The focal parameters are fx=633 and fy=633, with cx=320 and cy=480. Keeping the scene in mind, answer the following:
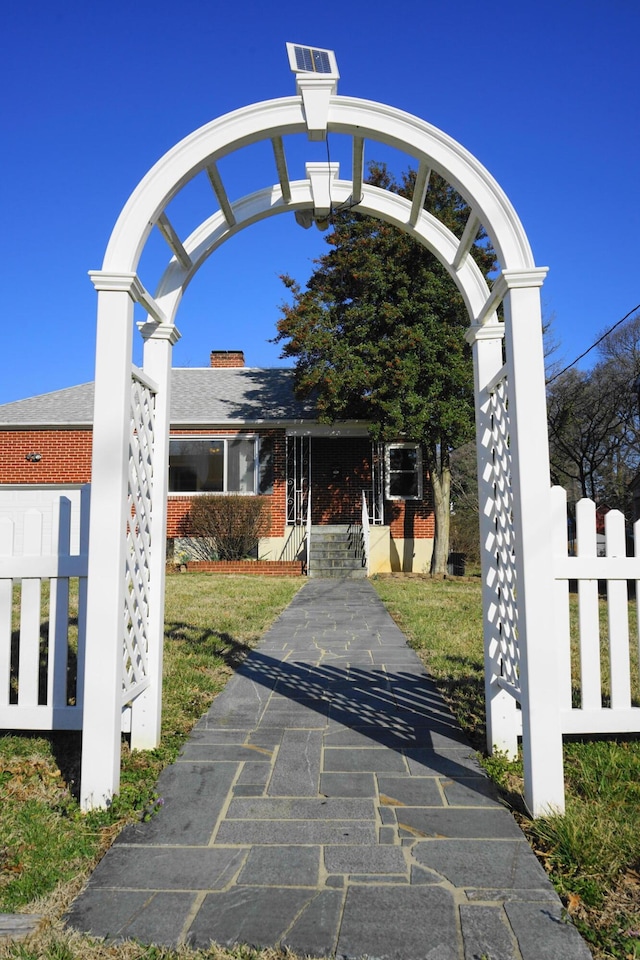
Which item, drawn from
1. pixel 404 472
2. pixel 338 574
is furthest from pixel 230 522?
pixel 404 472

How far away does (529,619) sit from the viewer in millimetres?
2781

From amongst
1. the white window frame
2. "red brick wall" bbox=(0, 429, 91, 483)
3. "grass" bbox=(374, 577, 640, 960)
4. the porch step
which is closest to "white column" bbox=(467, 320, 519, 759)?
"grass" bbox=(374, 577, 640, 960)

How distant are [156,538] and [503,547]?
6.18 ft

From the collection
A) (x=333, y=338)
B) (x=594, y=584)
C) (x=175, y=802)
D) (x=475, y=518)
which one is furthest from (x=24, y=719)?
(x=475, y=518)

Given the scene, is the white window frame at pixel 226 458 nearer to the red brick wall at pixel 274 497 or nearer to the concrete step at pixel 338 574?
the red brick wall at pixel 274 497

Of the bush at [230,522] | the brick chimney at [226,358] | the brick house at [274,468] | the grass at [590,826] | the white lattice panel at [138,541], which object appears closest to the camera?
the grass at [590,826]

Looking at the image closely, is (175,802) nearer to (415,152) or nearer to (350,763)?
(350,763)

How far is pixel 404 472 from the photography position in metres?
14.8

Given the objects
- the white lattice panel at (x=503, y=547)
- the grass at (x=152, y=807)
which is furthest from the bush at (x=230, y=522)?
the white lattice panel at (x=503, y=547)

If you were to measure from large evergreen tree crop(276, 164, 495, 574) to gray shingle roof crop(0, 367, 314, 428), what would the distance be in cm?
223

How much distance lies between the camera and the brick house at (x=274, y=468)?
47.8ft

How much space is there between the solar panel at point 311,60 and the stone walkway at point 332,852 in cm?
334

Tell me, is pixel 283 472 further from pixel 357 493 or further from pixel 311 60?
pixel 311 60

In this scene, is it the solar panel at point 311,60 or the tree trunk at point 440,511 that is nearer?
the solar panel at point 311,60
